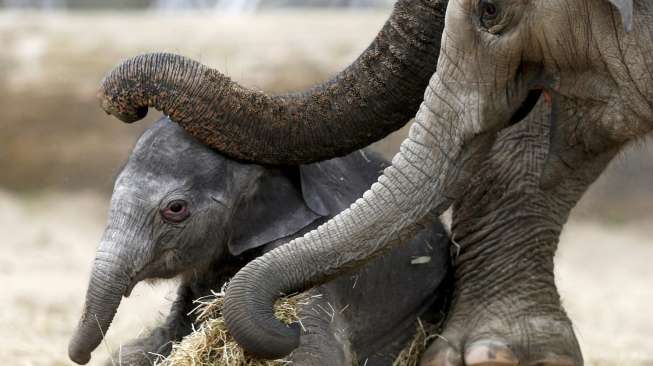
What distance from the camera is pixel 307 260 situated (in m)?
4.50

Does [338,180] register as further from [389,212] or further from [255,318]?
[255,318]

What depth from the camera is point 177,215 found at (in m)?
5.00

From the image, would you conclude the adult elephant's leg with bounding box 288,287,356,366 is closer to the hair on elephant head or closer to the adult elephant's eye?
the hair on elephant head

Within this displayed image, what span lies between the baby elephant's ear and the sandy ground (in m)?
2.46

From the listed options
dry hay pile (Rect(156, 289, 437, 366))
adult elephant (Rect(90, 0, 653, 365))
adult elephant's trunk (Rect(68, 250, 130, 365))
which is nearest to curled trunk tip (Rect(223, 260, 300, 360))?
adult elephant (Rect(90, 0, 653, 365))

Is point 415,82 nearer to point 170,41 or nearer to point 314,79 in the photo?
point 314,79

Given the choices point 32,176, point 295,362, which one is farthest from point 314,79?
point 295,362

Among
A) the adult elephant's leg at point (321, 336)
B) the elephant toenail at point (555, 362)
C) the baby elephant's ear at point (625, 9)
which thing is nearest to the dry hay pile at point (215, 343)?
the adult elephant's leg at point (321, 336)

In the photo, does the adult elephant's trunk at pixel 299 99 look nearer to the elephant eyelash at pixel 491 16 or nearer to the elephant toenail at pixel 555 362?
the elephant eyelash at pixel 491 16

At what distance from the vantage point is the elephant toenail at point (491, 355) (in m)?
5.19

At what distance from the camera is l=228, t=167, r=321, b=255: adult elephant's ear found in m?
5.16

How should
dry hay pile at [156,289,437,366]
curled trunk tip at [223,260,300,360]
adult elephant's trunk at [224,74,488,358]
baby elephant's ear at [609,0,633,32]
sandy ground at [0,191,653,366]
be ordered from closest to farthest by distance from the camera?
baby elephant's ear at [609,0,633,32], curled trunk tip at [223,260,300,360], adult elephant's trunk at [224,74,488,358], dry hay pile at [156,289,437,366], sandy ground at [0,191,653,366]

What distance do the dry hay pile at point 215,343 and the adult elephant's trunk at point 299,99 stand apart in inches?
25.1

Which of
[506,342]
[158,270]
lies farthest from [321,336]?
[506,342]
